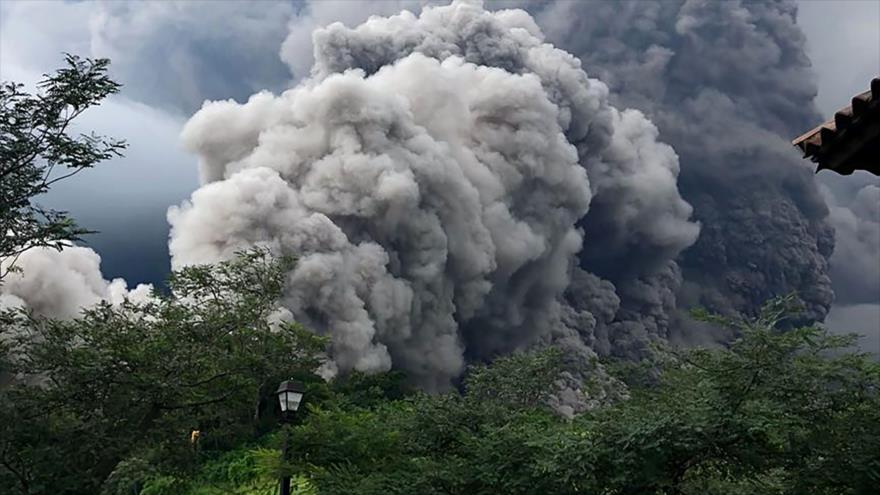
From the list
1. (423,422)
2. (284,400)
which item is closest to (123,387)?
(284,400)

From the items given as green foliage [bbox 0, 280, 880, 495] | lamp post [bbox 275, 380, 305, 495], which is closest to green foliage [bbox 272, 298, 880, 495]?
green foliage [bbox 0, 280, 880, 495]

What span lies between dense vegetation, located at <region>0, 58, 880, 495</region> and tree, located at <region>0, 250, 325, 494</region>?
0.08ft

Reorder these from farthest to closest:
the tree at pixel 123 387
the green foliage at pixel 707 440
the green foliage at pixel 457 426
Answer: the tree at pixel 123 387
the green foliage at pixel 457 426
the green foliage at pixel 707 440

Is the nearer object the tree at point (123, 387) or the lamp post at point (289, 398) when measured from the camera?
the lamp post at point (289, 398)

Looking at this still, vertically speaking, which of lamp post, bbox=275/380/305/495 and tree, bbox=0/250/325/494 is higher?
tree, bbox=0/250/325/494

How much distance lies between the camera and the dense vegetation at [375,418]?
7.48 meters

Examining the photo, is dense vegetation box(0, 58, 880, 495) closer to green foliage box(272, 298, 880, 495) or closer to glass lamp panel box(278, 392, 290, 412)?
green foliage box(272, 298, 880, 495)

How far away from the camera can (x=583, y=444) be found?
8.02m

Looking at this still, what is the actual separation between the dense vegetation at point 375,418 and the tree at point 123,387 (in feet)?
0.08

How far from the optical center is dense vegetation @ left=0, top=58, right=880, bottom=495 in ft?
24.5

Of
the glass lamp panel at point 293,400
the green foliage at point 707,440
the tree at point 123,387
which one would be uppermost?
the tree at point 123,387

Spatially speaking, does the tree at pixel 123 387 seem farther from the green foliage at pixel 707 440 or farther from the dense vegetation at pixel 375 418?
the green foliage at pixel 707 440

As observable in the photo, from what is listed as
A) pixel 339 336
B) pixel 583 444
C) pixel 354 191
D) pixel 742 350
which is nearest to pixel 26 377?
pixel 583 444

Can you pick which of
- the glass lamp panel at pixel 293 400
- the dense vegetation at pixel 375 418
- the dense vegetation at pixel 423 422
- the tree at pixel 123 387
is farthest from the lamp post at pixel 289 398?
the tree at pixel 123 387
